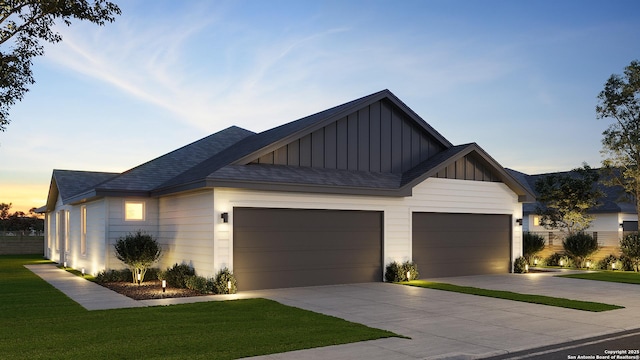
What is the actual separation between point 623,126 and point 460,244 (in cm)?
1219

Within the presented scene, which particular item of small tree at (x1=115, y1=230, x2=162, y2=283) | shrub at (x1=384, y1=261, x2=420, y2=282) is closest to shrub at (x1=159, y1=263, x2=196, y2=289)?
small tree at (x1=115, y1=230, x2=162, y2=283)

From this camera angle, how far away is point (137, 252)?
18.2 meters

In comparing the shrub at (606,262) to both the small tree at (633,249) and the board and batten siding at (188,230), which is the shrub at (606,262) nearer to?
the small tree at (633,249)

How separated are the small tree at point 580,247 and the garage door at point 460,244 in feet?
19.2

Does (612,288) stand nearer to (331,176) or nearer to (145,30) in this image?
(331,176)

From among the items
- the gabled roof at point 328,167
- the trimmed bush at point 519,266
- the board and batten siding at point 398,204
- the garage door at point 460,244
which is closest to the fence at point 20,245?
the gabled roof at point 328,167

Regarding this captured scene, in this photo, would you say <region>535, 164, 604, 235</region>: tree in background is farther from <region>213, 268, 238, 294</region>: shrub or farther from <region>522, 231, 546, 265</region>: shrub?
<region>213, 268, 238, 294</region>: shrub

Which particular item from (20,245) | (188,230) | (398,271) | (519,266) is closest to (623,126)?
(519,266)

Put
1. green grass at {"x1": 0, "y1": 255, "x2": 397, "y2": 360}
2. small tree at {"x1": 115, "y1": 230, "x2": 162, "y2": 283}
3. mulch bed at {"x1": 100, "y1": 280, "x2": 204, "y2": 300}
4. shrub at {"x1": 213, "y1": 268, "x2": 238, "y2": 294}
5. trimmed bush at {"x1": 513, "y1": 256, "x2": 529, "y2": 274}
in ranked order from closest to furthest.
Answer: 1. green grass at {"x1": 0, "y1": 255, "x2": 397, "y2": 360}
2. mulch bed at {"x1": 100, "y1": 280, "x2": 204, "y2": 300}
3. shrub at {"x1": 213, "y1": 268, "x2": 238, "y2": 294}
4. small tree at {"x1": 115, "y1": 230, "x2": 162, "y2": 283}
5. trimmed bush at {"x1": 513, "y1": 256, "x2": 529, "y2": 274}

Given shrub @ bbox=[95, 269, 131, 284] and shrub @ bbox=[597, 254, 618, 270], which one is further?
shrub @ bbox=[597, 254, 618, 270]

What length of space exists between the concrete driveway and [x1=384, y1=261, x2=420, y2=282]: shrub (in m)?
0.95

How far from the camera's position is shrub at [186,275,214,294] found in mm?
15656

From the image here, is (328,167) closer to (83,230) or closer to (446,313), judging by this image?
(446,313)

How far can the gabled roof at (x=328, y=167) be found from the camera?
55.0 ft
